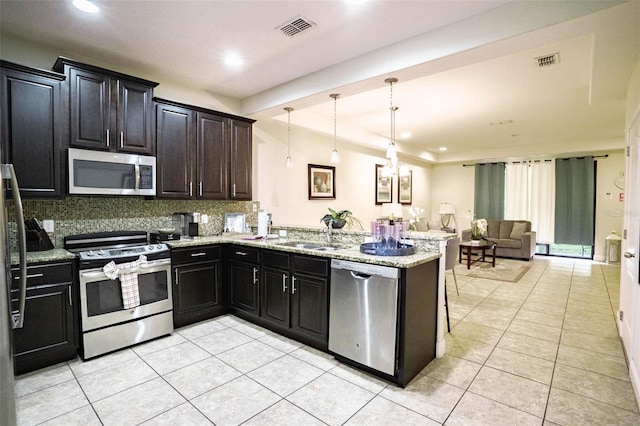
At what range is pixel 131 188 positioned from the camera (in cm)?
319

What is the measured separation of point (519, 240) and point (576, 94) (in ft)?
14.0

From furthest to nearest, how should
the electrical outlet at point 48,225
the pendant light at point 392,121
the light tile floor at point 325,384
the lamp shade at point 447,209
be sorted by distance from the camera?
the lamp shade at point 447,209
the pendant light at point 392,121
the electrical outlet at point 48,225
the light tile floor at point 325,384

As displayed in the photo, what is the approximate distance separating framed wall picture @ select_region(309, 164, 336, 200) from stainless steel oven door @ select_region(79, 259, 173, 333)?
2.79 metres

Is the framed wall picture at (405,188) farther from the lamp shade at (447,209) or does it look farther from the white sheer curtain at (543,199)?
the white sheer curtain at (543,199)

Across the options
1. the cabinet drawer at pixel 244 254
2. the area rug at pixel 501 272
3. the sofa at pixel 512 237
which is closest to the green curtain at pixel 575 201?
the sofa at pixel 512 237

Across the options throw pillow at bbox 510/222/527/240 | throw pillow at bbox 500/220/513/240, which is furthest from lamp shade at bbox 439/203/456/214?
throw pillow at bbox 510/222/527/240

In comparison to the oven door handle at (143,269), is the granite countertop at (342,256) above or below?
above

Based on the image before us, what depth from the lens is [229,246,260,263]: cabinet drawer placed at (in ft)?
11.1

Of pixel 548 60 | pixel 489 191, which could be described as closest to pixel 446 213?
pixel 489 191

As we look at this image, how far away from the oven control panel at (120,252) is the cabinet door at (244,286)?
2.57ft

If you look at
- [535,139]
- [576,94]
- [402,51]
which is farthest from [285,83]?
[535,139]

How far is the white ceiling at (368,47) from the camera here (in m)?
2.27

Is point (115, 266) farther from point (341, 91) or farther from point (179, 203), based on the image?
point (341, 91)

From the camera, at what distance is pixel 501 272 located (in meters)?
6.11
